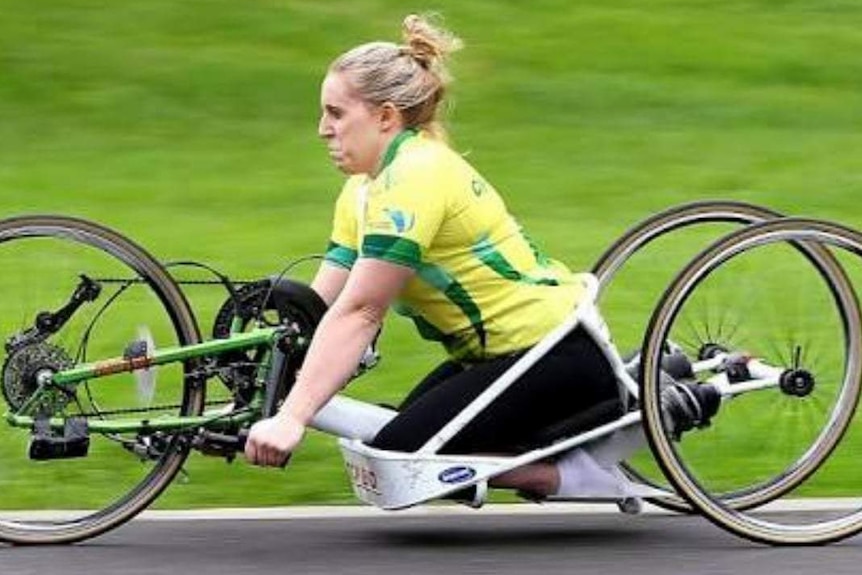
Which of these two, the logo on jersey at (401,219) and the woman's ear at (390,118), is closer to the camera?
the logo on jersey at (401,219)

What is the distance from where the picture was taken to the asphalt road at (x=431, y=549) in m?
5.98

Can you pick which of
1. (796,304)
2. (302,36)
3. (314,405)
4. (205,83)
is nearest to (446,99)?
(314,405)

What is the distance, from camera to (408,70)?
19.6ft

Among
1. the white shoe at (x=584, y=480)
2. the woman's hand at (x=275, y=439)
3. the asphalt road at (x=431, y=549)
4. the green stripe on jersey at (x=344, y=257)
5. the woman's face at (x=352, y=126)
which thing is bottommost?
the asphalt road at (x=431, y=549)

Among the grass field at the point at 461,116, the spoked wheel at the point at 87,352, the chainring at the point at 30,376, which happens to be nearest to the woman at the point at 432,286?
the spoked wheel at the point at 87,352

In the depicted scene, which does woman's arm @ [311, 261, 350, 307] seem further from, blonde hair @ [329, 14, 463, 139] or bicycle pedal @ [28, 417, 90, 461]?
bicycle pedal @ [28, 417, 90, 461]

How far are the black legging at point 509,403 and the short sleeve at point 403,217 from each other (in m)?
0.39

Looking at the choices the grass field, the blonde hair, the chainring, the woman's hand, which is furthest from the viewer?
the grass field

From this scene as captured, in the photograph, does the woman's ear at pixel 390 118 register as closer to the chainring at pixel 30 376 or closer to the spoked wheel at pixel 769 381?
the spoked wheel at pixel 769 381

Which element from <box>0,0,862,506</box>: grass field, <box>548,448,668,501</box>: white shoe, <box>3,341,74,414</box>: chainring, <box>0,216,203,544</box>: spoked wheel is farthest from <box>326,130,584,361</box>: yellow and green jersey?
<box>0,0,862,506</box>: grass field

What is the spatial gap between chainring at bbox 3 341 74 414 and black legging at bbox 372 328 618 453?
2.78 feet

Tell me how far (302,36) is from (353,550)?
8.34 m

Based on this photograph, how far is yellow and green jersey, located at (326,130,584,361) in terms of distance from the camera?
5.86 metres

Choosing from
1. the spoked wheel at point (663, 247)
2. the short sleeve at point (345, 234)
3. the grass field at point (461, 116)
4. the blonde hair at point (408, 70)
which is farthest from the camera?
the grass field at point (461, 116)
